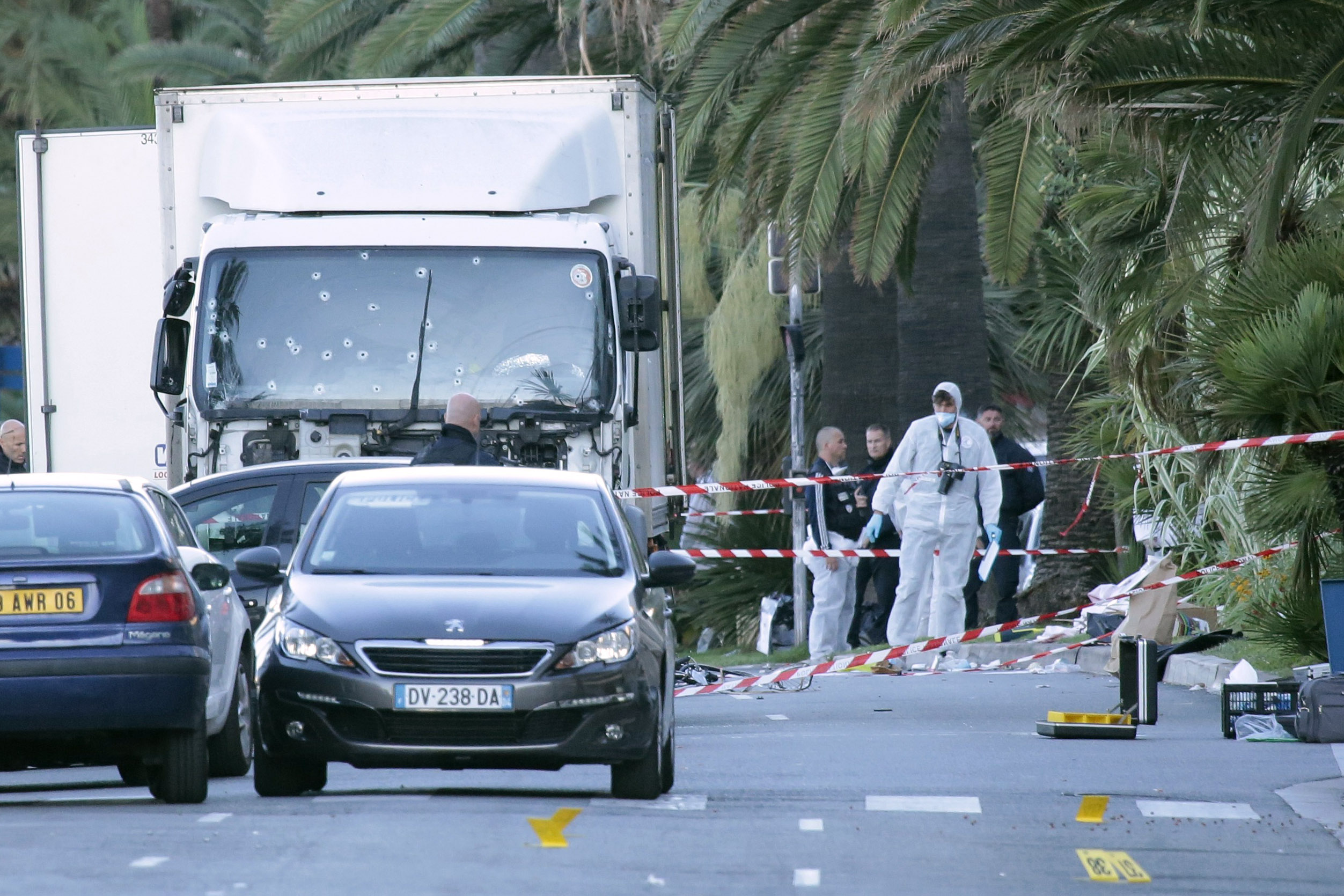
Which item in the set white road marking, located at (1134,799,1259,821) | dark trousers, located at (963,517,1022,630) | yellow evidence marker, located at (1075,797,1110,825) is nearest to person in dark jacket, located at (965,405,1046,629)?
dark trousers, located at (963,517,1022,630)

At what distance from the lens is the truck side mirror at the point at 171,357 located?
48.5 ft

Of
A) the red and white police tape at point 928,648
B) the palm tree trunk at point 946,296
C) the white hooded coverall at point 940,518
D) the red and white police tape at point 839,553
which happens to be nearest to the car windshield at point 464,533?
the red and white police tape at point 928,648

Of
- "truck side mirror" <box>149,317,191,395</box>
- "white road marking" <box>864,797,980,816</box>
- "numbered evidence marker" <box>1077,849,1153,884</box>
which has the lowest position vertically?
"white road marking" <box>864,797,980,816</box>

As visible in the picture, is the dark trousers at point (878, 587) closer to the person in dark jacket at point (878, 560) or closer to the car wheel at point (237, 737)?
the person in dark jacket at point (878, 560)

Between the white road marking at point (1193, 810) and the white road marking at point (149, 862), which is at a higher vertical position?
the white road marking at point (149, 862)

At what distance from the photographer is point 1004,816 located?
900 cm

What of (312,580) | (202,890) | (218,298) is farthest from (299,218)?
(202,890)

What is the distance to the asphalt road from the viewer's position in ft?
24.1

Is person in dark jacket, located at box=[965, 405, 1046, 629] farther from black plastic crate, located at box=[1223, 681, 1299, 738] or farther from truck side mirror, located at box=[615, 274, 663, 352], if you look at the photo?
black plastic crate, located at box=[1223, 681, 1299, 738]

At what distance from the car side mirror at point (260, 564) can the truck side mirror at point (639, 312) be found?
16.7 ft

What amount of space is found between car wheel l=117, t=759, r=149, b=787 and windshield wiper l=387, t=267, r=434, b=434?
3.71 meters

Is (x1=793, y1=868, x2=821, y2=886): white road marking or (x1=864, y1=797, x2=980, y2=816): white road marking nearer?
(x1=793, y1=868, x2=821, y2=886): white road marking

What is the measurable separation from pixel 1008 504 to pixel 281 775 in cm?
1100

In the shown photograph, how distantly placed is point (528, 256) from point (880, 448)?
5564 millimetres
